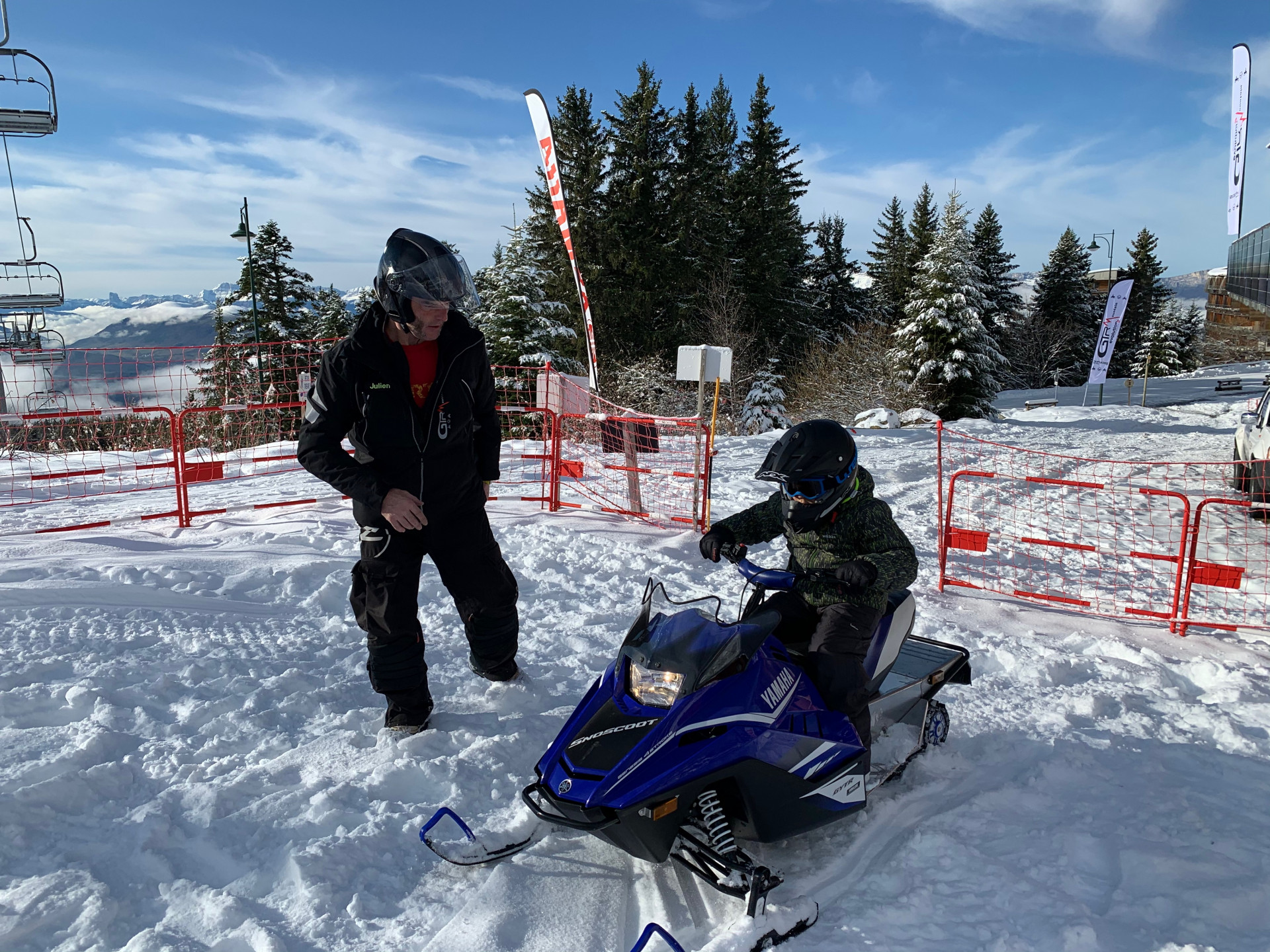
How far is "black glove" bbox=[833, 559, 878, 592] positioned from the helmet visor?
2.07 m

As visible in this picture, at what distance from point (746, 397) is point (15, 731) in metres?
24.7

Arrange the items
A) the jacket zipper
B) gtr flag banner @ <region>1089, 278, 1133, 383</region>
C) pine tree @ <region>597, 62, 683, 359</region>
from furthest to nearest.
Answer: pine tree @ <region>597, 62, 683, 359</region>
gtr flag banner @ <region>1089, 278, 1133, 383</region>
the jacket zipper

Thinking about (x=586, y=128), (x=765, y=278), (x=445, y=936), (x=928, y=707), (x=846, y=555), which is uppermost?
(x=586, y=128)

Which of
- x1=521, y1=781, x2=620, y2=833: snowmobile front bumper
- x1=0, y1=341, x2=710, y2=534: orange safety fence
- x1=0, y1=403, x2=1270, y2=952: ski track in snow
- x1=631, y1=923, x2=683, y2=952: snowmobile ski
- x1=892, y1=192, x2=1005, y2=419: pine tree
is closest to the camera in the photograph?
x1=631, y1=923, x2=683, y2=952: snowmobile ski

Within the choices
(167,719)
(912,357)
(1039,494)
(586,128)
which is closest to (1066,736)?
(167,719)

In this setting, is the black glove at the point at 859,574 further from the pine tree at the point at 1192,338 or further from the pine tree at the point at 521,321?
the pine tree at the point at 1192,338

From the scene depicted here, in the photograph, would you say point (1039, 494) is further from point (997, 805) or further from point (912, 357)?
point (912, 357)

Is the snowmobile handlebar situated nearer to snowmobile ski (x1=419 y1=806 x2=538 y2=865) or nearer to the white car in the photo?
snowmobile ski (x1=419 y1=806 x2=538 y2=865)

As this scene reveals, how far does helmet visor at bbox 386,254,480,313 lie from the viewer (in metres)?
3.31

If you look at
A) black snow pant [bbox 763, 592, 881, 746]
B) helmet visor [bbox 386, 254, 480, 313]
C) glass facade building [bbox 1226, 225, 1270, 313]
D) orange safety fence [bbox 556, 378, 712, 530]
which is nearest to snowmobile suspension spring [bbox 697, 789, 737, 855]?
black snow pant [bbox 763, 592, 881, 746]

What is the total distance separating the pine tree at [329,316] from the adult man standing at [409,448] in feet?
105

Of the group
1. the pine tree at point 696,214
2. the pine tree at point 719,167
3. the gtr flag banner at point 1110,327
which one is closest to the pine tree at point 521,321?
the pine tree at point 696,214

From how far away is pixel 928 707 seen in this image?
3670 mm

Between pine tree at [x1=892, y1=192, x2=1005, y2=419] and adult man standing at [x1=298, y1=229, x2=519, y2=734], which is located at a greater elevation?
A: pine tree at [x1=892, y1=192, x2=1005, y2=419]
